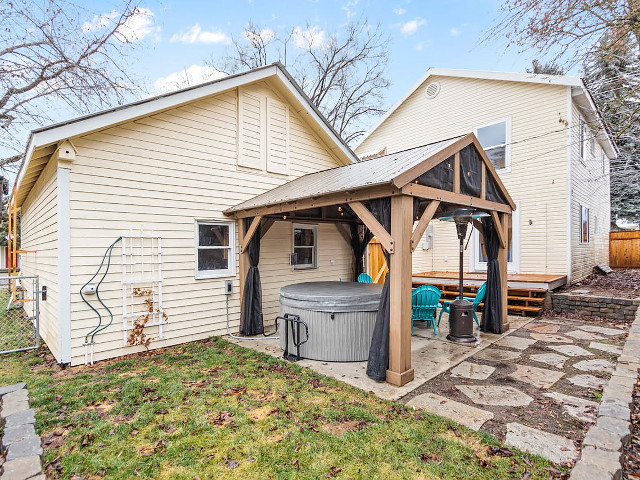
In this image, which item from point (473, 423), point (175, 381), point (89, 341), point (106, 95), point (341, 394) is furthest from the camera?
point (106, 95)

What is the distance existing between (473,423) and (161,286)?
15.8 ft

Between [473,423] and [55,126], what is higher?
[55,126]

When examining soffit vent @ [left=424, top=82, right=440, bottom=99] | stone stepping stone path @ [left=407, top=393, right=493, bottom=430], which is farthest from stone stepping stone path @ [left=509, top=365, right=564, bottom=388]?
soffit vent @ [left=424, top=82, right=440, bottom=99]

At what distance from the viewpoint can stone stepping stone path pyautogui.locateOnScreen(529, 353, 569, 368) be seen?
15.2 ft

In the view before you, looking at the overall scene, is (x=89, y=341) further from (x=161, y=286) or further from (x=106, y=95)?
(x=106, y=95)

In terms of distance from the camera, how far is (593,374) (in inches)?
167

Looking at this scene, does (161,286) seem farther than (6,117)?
No

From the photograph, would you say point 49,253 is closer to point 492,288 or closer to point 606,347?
point 492,288

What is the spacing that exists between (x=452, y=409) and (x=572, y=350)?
3.10 meters

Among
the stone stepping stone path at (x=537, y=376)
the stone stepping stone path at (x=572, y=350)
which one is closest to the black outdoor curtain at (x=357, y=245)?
the stone stepping stone path at (x=572, y=350)

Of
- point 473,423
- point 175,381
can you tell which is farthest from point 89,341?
point 473,423

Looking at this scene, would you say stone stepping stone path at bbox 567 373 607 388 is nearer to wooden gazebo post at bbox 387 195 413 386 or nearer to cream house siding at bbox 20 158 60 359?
wooden gazebo post at bbox 387 195 413 386

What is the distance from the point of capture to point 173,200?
5.79 meters

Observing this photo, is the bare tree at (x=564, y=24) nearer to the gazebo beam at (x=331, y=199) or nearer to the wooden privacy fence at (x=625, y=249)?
the gazebo beam at (x=331, y=199)
